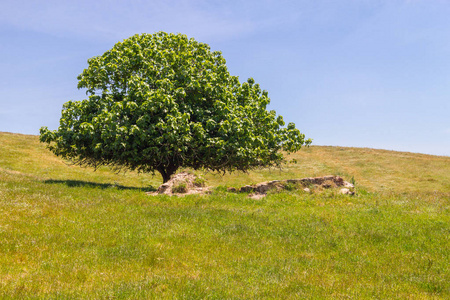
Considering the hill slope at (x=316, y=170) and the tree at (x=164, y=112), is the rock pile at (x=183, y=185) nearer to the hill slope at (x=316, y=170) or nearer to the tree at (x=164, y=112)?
the tree at (x=164, y=112)

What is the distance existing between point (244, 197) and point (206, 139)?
626cm

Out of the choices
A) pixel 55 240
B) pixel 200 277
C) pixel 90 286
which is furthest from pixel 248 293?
pixel 55 240

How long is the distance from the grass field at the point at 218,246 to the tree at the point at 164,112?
4526 millimetres

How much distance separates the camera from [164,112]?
26.0 meters

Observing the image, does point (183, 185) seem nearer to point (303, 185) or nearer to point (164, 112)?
point (164, 112)

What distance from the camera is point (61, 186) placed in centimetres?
2420

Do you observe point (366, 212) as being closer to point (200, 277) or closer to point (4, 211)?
point (200, 277)

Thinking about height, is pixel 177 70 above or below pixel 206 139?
above

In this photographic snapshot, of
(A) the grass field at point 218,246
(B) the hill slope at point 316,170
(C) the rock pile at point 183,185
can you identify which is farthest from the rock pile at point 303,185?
(B) the hill slope at point 316,170

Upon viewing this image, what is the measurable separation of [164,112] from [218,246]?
51.9 ft

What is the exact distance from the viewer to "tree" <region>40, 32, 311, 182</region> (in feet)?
82.3

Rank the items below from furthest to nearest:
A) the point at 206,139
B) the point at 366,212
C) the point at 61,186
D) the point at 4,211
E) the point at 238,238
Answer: the point at 206,139, the point at 61,186, the point at 366,212, the point at 4,211, the point at 238,238

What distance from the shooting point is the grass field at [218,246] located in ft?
27.3

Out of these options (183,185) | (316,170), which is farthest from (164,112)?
(316,170)
